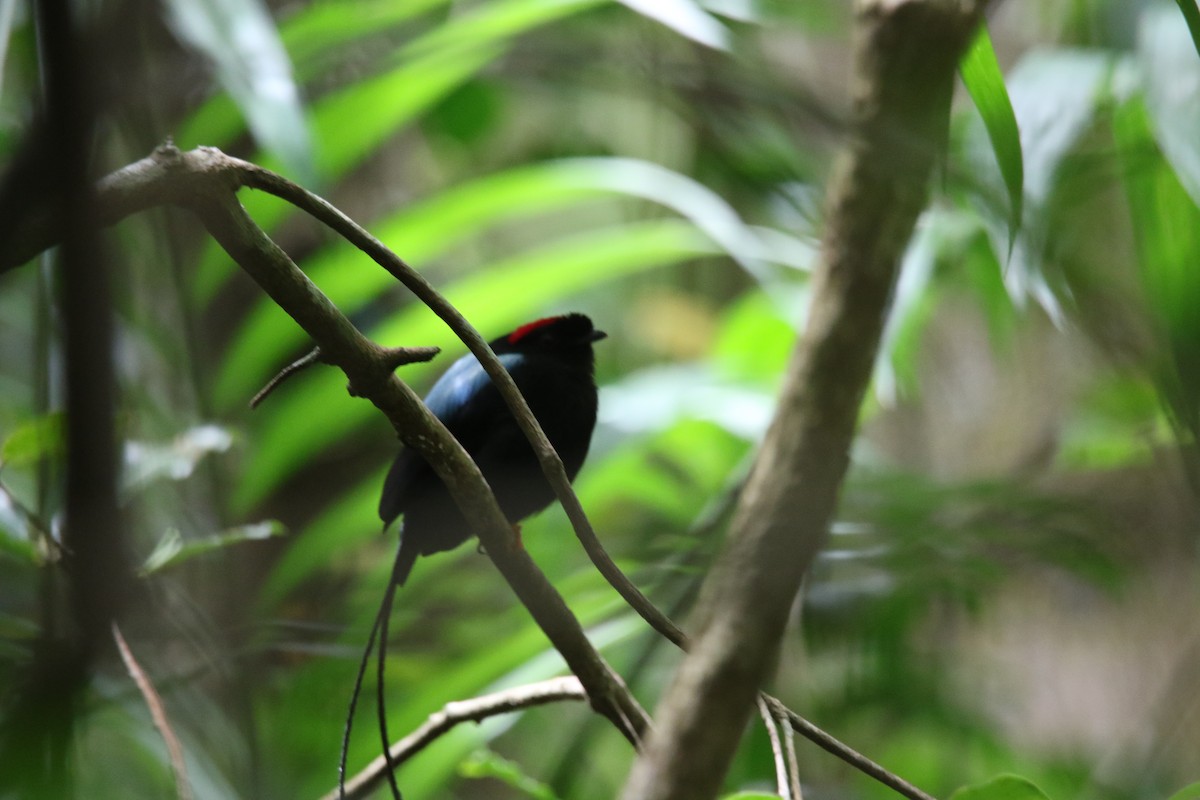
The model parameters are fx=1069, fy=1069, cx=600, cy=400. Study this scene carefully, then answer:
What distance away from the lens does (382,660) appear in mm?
1385

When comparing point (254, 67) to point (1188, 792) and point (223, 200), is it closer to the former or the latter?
point (223, 200)

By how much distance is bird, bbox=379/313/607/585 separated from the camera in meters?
1.70

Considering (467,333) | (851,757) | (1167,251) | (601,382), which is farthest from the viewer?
(601,382)

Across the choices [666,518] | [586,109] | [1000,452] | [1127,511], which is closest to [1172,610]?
[1127,511]

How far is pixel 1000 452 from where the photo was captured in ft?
15.8

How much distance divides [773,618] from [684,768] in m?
0.14

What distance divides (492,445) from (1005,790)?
0.97 meters

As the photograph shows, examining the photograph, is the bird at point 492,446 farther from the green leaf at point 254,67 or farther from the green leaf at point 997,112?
the green leaf at point 997,112

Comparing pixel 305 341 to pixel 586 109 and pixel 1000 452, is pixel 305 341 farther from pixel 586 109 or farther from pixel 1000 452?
pixel 1000 452

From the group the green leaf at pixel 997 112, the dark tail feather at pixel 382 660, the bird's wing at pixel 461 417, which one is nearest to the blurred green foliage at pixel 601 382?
the green leaf at pixel 997 112

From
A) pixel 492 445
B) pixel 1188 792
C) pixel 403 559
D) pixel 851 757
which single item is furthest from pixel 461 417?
pixel 1188 792

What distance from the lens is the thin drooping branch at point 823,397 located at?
831 mm

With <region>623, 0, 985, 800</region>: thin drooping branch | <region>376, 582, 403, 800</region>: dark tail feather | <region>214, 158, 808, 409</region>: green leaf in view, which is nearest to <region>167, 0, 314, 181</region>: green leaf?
<region>214, 158, 808, 409</region>: green leaf

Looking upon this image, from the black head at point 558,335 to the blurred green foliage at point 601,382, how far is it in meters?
0.29
